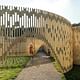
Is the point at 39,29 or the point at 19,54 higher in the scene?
the point at 39,29

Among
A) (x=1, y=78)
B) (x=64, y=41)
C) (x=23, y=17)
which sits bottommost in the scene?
(x=1, y=78)

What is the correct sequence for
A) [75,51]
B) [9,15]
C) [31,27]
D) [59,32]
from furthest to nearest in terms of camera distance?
[75,51] < [59,32] < [31,27] < [9,15]

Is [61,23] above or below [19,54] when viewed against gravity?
above

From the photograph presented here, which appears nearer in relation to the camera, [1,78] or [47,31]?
[1,78]

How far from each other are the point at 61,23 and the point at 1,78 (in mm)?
6019

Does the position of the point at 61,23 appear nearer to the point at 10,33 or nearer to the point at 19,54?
the point at 10,33

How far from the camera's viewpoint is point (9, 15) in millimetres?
13289

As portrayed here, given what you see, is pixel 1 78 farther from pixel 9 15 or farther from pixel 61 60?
pixel 61 60

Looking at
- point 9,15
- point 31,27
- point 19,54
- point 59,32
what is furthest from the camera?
point 19,54

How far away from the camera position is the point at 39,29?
15.1 m

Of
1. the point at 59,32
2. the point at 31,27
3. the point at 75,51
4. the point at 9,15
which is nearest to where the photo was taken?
the point at 9,15

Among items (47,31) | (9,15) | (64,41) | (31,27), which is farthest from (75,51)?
(9,15)

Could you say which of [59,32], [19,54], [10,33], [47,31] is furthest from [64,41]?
[19,54]

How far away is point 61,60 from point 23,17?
17.3ft
